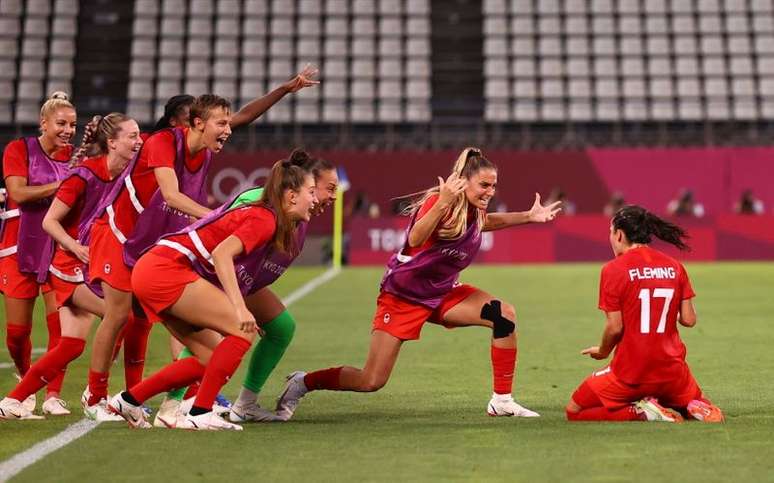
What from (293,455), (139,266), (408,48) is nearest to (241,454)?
(293,455)

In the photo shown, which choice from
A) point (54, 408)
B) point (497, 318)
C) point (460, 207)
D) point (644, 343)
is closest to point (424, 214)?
point (460, 207)

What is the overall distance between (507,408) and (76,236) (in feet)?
8.94

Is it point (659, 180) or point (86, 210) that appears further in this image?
point (659, 180)

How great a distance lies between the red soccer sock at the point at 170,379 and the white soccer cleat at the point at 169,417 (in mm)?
215

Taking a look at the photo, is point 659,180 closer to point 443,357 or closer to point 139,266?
point 443,357

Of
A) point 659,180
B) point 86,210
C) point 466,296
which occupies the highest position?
point 659,180

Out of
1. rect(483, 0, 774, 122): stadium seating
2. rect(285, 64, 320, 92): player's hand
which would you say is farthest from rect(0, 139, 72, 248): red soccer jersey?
rect(483, 0, 774, 122): stadium seating

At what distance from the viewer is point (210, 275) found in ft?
22.5

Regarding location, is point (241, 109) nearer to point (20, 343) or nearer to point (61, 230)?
point (61, 230)

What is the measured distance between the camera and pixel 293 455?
608 cm

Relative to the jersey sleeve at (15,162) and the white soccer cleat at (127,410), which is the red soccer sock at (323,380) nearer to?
the white soccer cleat at (127,410)

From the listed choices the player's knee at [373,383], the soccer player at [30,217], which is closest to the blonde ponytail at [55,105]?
the soccer player at [30,217]

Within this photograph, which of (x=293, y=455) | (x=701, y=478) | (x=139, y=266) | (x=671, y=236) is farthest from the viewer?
(x=671, y=236)

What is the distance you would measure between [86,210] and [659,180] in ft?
76.4
